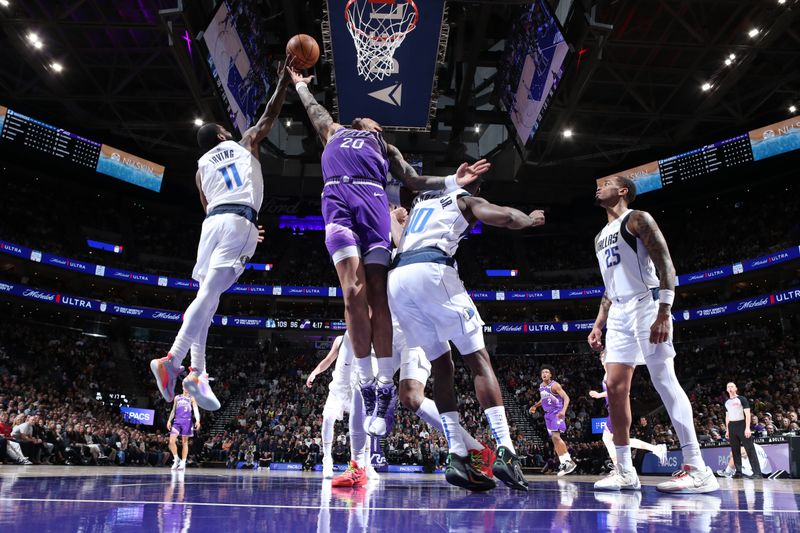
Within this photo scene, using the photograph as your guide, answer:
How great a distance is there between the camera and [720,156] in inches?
922

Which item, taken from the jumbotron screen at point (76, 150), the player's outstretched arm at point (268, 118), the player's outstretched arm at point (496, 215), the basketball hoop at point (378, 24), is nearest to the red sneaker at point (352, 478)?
the player's outstretched arm at point (496, 215)

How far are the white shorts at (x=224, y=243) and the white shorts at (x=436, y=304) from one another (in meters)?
1.44

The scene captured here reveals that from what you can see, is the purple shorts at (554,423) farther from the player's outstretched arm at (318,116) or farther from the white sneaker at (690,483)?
the player's outstretched arm at (318,116)

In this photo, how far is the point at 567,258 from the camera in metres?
32.5

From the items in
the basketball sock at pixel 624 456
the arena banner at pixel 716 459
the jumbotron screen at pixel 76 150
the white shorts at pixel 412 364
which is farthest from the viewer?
the jumbotron screen at pixel 76 150

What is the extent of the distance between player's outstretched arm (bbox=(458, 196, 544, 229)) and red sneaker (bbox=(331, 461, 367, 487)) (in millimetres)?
1952

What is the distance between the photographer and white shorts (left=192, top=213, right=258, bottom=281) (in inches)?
175

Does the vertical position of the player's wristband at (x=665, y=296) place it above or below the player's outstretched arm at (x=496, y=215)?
below

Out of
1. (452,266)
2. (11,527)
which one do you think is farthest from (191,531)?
(452,266)

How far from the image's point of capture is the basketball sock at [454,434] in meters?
3.57

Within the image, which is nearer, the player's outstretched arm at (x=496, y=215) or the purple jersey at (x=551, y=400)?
the player's outstretched arm at (x=496, y=215)

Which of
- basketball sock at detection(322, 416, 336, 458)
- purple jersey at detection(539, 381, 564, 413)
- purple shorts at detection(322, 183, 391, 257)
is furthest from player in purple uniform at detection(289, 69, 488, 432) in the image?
purple jersey at detection(539, 381, 564, 413)

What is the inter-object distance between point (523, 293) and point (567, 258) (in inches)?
163

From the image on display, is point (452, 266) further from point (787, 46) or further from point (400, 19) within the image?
point (787, 46)
